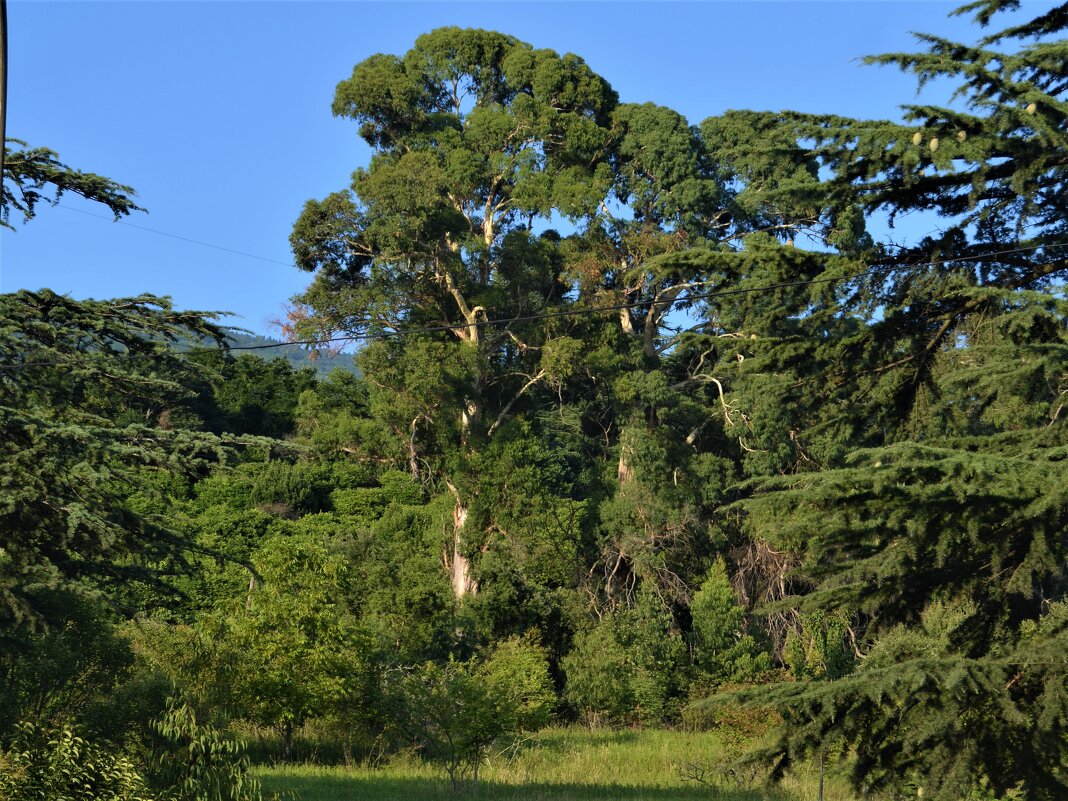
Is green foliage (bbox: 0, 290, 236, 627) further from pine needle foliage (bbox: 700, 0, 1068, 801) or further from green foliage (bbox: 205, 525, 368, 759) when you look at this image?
green foliage (bbox: 205, 525, 368, 759)

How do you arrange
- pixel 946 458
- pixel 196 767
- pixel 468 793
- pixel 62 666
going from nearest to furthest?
pixel 946 458 → pixel 196 767 → pixel 62 666 → pixel 468 793

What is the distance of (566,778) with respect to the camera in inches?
854

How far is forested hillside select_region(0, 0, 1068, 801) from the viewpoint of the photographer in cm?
890

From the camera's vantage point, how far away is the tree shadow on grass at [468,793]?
18.2 meters

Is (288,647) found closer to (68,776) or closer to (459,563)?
(68,776)

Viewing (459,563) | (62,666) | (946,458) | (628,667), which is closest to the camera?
(946,458)

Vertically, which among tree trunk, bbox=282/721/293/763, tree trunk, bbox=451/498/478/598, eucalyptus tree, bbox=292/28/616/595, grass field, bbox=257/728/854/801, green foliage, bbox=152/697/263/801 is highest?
eucalyptus tree, bbox=292/28/616/595

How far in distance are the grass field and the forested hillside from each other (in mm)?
810

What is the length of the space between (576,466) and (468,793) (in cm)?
1697

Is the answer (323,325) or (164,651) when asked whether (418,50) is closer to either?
(323,325)

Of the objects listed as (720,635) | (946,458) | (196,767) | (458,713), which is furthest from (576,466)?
(946,458)

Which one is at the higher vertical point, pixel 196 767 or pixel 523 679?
pixel 523 679

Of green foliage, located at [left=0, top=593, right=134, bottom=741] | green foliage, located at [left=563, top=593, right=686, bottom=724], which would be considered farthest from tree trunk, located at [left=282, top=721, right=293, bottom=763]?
green foliage, located at [left=563, top=593, right=686, bottom=724]

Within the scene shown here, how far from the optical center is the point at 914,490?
836 centimetres
